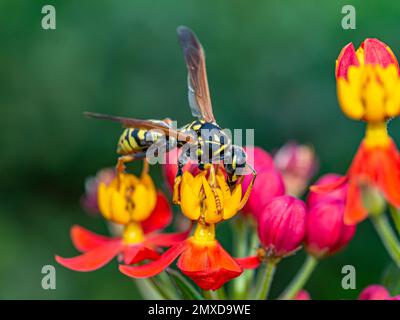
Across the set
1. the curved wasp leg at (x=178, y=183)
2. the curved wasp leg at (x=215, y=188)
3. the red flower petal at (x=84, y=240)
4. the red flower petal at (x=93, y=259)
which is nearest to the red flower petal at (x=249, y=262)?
the curved wasp leg at (x=215, y=188)

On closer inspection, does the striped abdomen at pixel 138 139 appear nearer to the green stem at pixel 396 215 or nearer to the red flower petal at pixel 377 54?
the red flower petal at pixel 377 54

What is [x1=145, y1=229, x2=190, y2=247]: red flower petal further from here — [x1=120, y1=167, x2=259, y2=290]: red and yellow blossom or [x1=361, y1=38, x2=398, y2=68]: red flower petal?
[x1=361, y1=38, x2=398, y2=68]: red flower petal

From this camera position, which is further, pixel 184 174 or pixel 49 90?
pixel 49 90

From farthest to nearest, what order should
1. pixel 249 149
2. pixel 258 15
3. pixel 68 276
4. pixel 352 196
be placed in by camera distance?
pixel 258 15
pixel 68 276
pixel 249 149
pixel 352 196

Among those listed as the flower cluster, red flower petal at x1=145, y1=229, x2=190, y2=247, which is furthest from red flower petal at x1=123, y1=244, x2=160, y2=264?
red flower petal at x1=145, y1=229, x2=190, y2=247

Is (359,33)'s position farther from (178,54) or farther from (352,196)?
(352,196)
